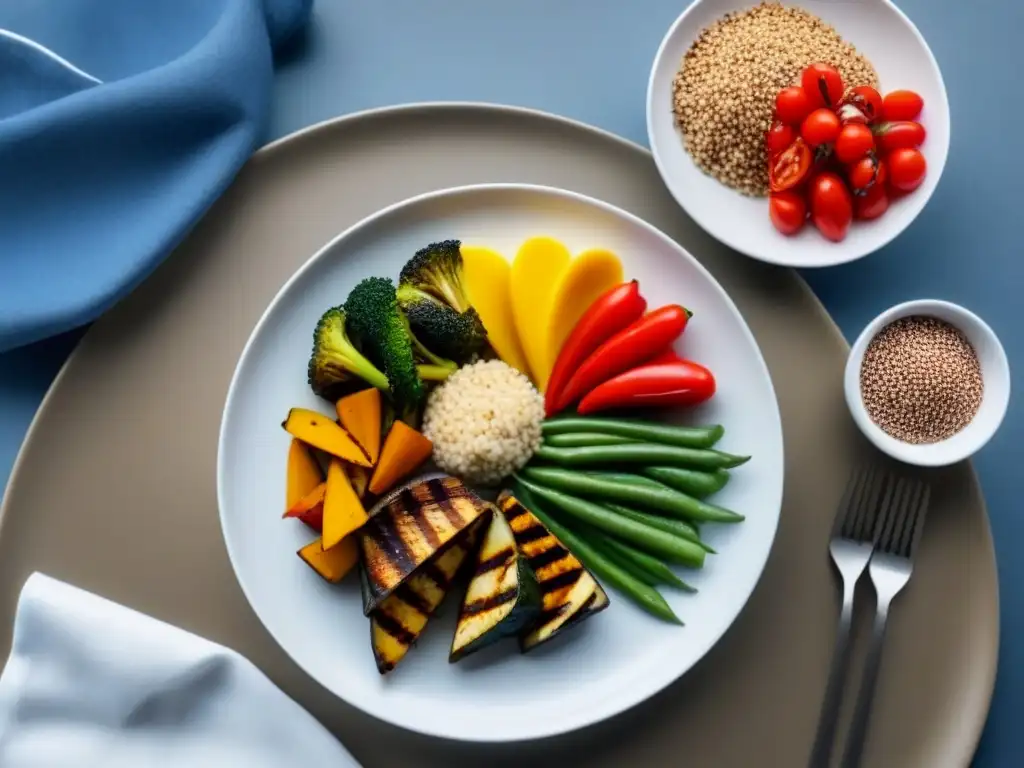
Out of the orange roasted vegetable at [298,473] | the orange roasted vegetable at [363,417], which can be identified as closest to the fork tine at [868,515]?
the orange roasted vegetable at [363,417]

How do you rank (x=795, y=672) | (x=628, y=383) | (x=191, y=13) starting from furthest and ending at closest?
(x=191, y=13) < (x=795, y=672) < (x=628, y=383)

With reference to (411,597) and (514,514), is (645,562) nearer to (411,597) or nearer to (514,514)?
(514,514)

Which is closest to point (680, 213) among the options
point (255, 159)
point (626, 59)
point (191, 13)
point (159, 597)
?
point (626, 59)

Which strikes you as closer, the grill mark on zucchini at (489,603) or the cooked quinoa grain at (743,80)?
the grill mark on zucchini at (489,603)

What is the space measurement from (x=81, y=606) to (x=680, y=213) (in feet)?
4.92

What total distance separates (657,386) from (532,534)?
15.0 inches

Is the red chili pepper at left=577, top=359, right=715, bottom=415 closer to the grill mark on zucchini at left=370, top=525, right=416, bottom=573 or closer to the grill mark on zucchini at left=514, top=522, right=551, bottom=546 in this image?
the grill mark on zucchini at left=514, top=522, right=551, bottom=546

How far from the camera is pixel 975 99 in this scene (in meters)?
2.21

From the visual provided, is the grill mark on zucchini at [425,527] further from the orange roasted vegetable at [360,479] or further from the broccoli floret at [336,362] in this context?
the broccoli floret at [336,362]

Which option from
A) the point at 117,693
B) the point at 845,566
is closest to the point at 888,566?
the point at 845,566

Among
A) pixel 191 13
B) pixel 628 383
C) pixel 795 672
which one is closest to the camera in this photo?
pixel 628 383

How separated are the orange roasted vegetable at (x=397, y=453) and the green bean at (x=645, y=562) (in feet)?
1.32

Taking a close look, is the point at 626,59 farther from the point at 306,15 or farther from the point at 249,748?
the point at 249,748

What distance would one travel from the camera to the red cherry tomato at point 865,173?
1917 mm
